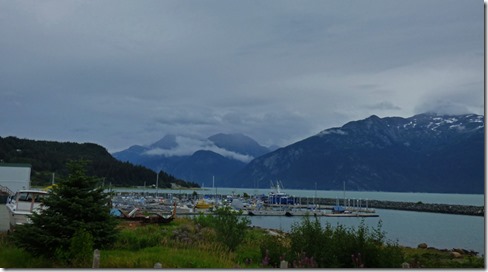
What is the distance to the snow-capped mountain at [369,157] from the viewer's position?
16888 cm

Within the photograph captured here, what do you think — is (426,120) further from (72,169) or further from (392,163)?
(72,169)

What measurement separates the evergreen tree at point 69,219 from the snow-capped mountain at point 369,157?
15405 centimetres

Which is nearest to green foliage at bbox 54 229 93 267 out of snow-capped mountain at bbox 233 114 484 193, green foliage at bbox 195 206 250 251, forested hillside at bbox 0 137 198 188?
green foliage at bbox 195 206 250 251

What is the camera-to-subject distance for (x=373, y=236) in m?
13.0

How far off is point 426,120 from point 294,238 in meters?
185

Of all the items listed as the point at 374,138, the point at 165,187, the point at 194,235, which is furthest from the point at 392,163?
the point at 194,235

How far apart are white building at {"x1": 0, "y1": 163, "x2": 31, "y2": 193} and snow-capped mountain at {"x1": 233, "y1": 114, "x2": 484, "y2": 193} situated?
13296cm

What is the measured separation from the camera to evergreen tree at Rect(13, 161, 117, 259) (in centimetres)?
1262

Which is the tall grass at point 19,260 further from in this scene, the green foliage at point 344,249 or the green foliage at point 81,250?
the green foliage at point 344,249

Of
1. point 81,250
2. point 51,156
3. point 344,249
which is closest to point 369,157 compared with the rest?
point 51,156

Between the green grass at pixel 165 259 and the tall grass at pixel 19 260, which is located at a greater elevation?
the green grass at pixel 165 259

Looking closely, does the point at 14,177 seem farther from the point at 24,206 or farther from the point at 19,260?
the point at 19,260

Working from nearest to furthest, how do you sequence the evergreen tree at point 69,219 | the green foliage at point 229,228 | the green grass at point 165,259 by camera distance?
the green grass at point 165,259, the evergreen tree at point 69,219, the green foliage at point 229,228

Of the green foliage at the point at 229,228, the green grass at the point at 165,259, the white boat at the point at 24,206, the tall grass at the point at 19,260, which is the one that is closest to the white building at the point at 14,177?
the white boat at the point at 24,206
